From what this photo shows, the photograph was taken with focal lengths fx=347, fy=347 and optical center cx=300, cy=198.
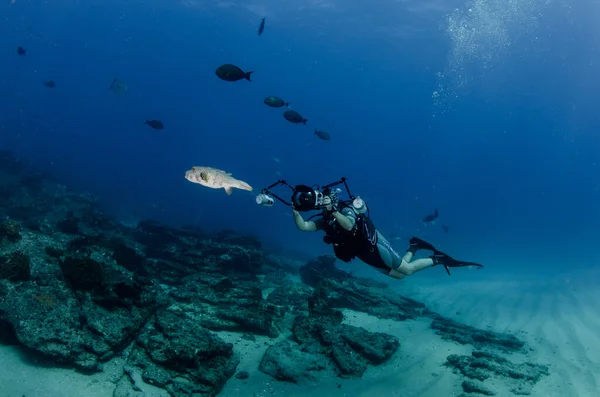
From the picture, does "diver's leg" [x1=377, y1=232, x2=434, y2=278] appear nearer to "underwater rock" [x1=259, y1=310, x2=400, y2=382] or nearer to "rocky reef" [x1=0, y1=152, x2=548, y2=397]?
"underwater rock" [x1=259, y1=310, x2=400, y2=382]

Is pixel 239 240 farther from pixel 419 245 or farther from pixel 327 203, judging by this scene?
pixel 327 203

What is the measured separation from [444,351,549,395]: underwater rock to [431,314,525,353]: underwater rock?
1.10 m

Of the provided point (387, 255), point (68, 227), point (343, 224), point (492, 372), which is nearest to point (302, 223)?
point (343, 224)

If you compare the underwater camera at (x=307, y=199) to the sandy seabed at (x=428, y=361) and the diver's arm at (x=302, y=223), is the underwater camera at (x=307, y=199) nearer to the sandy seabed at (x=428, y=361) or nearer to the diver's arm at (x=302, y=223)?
the diver's arm at (x=302, y=223)

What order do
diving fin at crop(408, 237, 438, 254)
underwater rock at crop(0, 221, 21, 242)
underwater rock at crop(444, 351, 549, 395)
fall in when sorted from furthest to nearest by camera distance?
1. diving fin at crop(408, 237, 438, 254)
2. underwater rock at crop(0, 221, 21, 242)
3. underwater rock at crop(444, 351, 549, 395)

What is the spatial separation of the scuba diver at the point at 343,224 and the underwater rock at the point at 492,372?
2442mm

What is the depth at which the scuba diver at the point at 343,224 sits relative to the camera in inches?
182

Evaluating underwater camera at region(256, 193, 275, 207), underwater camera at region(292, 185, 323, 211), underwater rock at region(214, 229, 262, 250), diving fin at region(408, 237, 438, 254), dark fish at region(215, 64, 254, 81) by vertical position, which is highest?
dark fish at region(215, 64, 254, 81)

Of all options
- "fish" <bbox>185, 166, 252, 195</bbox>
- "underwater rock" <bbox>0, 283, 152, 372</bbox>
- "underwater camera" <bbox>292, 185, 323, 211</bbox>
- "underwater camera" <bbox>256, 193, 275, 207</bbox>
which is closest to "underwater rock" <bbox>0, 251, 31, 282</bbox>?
"underwater rock" <bbox>0, 283, 152, 372</bbox>

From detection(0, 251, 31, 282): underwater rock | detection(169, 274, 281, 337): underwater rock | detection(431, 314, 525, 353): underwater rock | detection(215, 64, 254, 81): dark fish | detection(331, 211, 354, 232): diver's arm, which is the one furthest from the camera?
detection(431, 314, 525, 353): underwater rock

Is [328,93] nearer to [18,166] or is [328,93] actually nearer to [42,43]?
[18,166]

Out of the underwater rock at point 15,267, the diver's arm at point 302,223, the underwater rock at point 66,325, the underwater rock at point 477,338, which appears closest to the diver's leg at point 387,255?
the diver's arm at point 302,223

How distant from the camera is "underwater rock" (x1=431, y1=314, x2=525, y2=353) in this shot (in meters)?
9.02

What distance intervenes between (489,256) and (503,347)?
31005 millimetres
